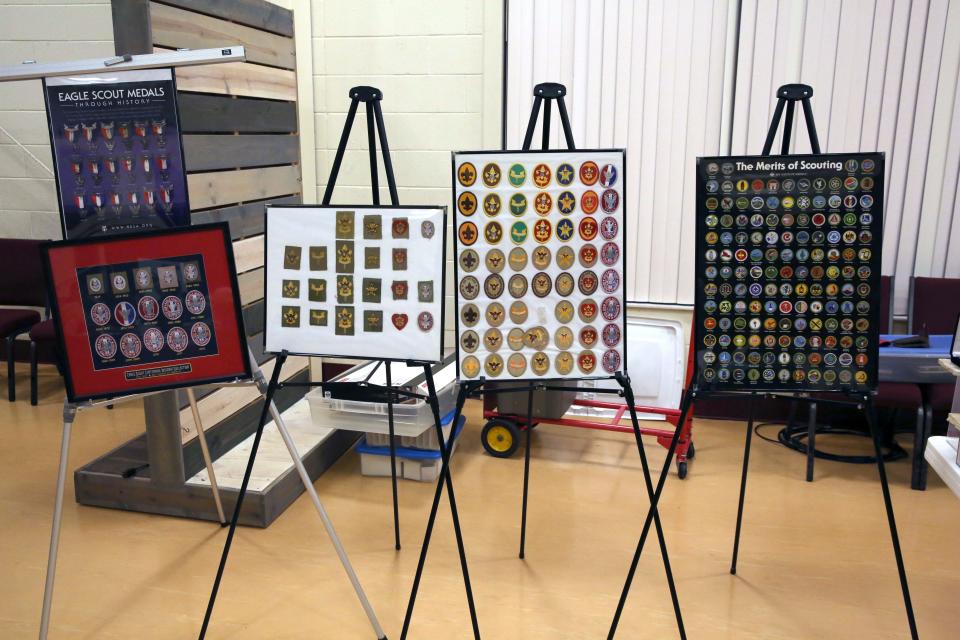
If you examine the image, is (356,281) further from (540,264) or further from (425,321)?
(540,264)

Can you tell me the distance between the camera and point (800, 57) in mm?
3762

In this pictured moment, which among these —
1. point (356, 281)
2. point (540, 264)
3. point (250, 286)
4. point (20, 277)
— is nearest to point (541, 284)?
point (540, 264)

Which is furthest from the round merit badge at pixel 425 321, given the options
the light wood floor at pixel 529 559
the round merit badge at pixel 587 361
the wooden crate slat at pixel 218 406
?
the wooden crate slat at pixel 218 406

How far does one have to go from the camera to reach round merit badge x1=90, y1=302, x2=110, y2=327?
2191 millimetres

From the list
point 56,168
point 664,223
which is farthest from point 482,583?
point 664,223

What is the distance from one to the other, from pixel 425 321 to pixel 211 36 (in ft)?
5.94

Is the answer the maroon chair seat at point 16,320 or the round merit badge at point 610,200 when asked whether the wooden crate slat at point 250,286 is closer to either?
the maroon chair seat at point 16,320

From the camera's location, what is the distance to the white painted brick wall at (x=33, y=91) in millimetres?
4383

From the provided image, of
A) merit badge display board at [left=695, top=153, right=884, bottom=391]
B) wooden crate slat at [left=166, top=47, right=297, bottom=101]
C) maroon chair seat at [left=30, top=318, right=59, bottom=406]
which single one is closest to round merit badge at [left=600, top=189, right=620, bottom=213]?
merit badge display board at [left=695, top=153, right=884, bottom=391]

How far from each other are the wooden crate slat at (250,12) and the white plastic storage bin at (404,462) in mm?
1914

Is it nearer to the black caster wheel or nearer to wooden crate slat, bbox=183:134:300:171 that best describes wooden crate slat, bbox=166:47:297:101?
wooden crate slat, bbox=183:134:300:171

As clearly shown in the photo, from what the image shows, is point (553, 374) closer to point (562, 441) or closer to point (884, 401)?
point (562, 441)

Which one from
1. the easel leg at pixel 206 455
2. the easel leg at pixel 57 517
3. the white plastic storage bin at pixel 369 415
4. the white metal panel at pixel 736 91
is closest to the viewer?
the easel leg at pixel 57 517

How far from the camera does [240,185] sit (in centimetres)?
343
